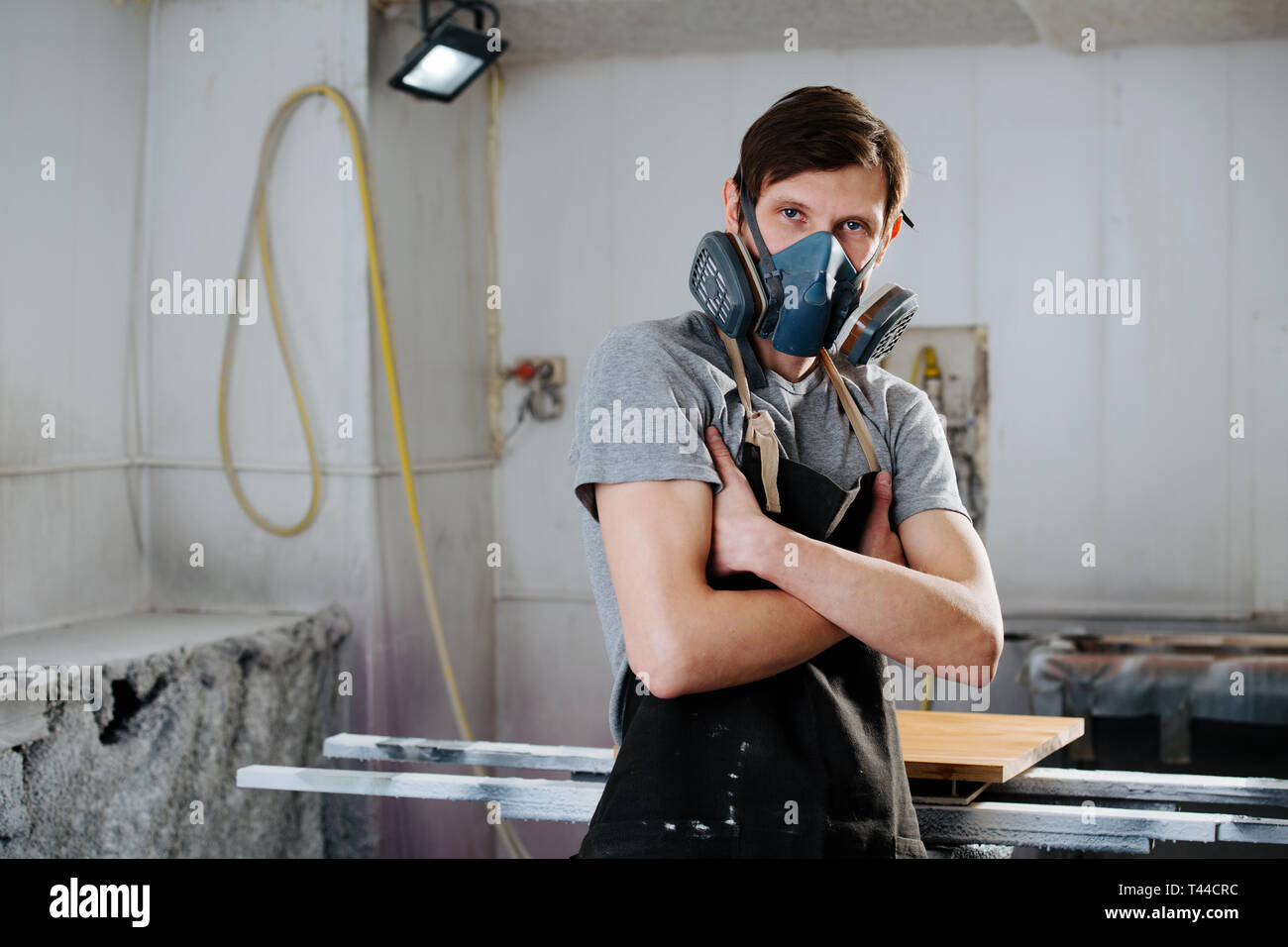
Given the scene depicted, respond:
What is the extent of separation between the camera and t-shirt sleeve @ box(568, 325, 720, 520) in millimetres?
1313

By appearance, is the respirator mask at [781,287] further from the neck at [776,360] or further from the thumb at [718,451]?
the thumb at [718,451]

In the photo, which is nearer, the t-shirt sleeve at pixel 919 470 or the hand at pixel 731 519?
the hand at pixel 731 519

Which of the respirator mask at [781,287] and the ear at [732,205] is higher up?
the ear at [732,205]

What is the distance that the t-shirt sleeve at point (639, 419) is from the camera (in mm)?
1313

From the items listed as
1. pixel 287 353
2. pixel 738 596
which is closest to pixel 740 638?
pixel 738 596

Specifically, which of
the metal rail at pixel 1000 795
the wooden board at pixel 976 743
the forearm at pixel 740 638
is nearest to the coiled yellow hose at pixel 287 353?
the metal rail at pixel 1000 795

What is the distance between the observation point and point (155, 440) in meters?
3.62

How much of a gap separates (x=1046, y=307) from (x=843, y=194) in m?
2.76

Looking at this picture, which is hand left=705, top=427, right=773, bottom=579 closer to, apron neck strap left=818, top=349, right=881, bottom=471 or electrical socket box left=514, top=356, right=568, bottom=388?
apron neck strap left=818, top=349, right=881, bottom=471

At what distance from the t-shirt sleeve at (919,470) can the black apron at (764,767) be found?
0.17m

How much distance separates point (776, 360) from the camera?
5.08ft

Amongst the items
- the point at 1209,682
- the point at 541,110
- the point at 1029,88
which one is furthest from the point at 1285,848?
the point at 541,110

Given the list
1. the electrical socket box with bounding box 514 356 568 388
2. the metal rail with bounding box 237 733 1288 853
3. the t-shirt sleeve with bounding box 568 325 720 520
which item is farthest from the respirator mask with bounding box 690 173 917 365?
the electrical socket box with bounding box 514 356 568 388

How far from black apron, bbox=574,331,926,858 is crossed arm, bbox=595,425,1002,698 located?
0.13 feet
